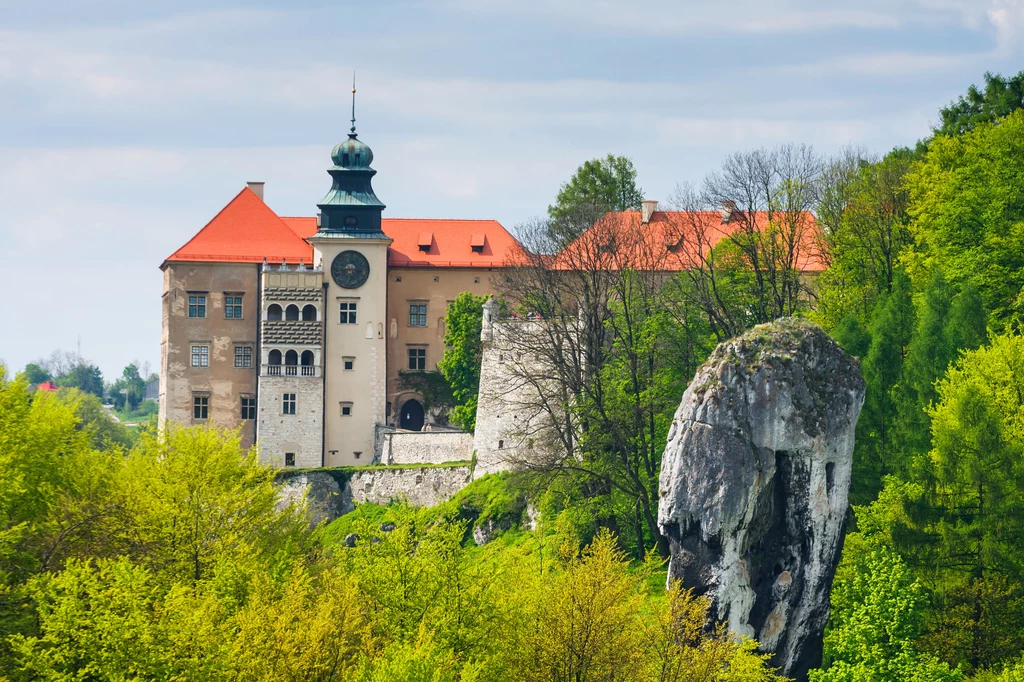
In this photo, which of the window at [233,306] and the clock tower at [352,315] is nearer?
the clock tower at [352,315]

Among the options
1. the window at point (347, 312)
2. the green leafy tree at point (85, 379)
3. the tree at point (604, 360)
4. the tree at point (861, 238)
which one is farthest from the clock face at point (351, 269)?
the green leafy tree at point (85, 379)

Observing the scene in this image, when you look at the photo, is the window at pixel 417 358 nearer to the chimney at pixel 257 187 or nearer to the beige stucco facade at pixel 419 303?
the beige stucco facade at pixel 419 303

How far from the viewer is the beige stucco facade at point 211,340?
6975 centimetres

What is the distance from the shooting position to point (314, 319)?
6875 centimetres

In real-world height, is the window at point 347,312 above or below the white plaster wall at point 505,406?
above

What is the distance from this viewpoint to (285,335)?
224ft

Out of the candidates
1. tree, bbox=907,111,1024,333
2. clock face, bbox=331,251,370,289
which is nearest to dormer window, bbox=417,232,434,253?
clock face, bbox=331,251,370,289

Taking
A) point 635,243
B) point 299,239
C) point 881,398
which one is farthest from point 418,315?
point 881,398

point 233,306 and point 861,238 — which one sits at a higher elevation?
point 861,238

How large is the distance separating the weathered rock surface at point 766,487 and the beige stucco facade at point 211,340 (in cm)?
3501

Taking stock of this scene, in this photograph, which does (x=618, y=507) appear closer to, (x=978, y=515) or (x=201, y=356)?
(x=978, y=515)

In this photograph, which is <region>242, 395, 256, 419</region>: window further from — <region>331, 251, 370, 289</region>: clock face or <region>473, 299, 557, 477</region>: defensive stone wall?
<region>473, 299, 557, 477</region>: defensive stone wall

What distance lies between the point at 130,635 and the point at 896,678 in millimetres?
15333

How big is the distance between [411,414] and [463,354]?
4662 mm
